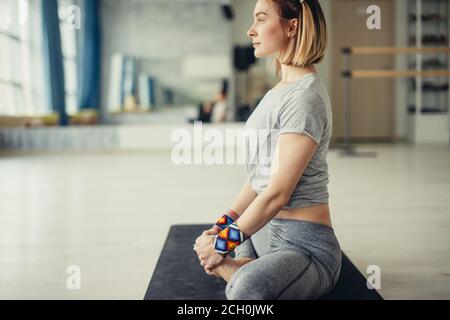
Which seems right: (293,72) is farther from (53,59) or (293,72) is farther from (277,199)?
(53,59)

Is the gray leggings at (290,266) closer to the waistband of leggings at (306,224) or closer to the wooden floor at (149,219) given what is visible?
the waistband of leggings at (306,224)

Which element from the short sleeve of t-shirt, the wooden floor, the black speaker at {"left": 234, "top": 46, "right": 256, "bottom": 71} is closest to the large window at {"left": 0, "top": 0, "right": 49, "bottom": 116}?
the wooden floor

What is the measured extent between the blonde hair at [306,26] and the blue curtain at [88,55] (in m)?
8.35

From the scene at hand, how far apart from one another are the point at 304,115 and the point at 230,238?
0.35 m

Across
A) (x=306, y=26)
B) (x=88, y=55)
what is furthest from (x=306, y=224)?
(x=88, y=55)

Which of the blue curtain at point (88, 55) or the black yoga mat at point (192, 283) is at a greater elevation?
the blue curtain at point (88, 55)

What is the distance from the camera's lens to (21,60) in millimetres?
7562

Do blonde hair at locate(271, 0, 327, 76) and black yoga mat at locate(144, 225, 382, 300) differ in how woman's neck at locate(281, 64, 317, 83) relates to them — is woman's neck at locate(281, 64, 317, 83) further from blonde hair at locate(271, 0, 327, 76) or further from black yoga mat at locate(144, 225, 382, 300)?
black yoga mat at locate(144, 225, 382, 300)

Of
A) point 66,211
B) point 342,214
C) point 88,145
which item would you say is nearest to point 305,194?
point 342,214

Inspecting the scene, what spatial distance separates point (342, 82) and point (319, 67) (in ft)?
1.61

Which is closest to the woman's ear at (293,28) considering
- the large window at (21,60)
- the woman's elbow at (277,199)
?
the woman's elbow at (277,199)

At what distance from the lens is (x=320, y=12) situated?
4.36 ft

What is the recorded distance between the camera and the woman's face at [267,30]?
1.35m

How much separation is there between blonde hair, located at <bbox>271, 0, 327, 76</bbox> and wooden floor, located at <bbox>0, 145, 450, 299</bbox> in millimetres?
740
